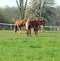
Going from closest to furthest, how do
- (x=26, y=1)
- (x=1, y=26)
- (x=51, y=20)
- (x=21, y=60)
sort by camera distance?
(x=21, y=60)
(x=1, y=26)
(x=26, y=1)
(x=51, y=20)

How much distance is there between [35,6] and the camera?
63344mm

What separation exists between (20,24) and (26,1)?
1242 inches

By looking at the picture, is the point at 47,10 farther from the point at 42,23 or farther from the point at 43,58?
the point at 43,58

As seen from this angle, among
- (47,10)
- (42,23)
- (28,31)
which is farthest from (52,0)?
(28,31)

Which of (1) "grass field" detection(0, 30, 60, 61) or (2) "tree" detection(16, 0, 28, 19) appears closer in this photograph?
(1) "grass field" detection(0, 30, 60, 61)

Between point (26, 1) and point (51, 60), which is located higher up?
point (26, 1)

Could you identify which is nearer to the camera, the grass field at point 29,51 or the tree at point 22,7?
the grass field at point 29,51

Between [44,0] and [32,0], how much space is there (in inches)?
106

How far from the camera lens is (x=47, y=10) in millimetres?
64125

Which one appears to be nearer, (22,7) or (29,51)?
(29,51)

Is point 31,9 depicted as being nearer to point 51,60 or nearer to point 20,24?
point 20,24

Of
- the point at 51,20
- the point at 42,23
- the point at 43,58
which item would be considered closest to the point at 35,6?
the point at 51,20

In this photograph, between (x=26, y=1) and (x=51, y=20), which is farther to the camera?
(x=51, y=20)

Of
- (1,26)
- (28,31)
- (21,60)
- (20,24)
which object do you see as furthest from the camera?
(1,26)
